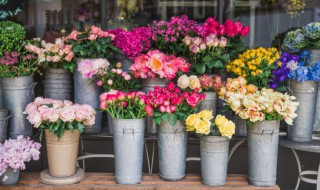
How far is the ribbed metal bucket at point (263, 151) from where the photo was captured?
2.17 m

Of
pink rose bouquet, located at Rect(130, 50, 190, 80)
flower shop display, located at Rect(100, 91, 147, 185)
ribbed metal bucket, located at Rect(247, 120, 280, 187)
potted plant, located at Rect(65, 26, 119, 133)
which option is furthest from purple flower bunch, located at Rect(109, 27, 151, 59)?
ribbed metal bucket, located at Rect(247, 120, 280, 187)

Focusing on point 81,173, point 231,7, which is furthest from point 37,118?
point 231,7

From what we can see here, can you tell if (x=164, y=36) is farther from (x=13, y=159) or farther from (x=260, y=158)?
(x=13, y=159)

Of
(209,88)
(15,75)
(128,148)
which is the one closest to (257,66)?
(209,88)

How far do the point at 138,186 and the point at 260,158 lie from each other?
610 millimetres

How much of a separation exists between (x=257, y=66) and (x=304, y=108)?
33 cm

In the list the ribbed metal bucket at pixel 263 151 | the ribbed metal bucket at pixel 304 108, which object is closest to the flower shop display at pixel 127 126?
the ribbed metal bucket at pixel 263 151

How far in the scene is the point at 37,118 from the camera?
84.6 inches

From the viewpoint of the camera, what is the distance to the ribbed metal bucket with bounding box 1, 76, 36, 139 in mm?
2404

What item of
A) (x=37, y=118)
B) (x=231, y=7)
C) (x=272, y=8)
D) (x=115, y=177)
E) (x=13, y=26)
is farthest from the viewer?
(x=272, y=8)

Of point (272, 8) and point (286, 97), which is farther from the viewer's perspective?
point (272, 8)

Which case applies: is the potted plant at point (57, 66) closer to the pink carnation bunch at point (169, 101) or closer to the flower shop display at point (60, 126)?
the flower shop display at point (60, 126)

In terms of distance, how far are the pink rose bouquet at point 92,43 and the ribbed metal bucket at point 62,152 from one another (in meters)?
0.46

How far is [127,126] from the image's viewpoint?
216 centimetres
